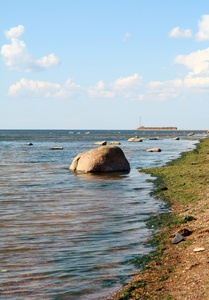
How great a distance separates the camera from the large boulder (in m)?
22.5

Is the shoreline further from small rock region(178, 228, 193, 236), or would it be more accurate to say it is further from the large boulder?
the large boulder

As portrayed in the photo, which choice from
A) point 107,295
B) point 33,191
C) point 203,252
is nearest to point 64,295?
point 107,295

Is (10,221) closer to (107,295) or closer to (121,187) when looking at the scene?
(107,295)

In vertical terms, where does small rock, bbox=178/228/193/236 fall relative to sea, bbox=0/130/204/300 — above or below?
above

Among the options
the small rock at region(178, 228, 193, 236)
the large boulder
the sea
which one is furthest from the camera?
the large boulder

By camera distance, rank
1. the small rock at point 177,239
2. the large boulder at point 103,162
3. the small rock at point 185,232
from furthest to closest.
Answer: the large boulder at point 103,162 → the small rock at point 185,232 → the small rock at point 177,239

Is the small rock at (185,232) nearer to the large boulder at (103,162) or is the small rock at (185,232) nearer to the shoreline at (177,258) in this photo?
the shoreline at (177,258)

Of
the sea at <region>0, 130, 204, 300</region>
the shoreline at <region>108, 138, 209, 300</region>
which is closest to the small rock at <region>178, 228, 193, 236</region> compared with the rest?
the shoreline at <region>108, 138, 209, 300</region>

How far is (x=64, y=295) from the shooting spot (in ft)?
18.9

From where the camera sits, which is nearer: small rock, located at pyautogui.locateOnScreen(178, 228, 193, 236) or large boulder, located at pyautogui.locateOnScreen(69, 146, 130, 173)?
small rock, located at pyautogui.locateOnScreen(178, 228, 193, 236)

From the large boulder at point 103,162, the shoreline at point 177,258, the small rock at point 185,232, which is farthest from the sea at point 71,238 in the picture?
the large boulder at point 103,162

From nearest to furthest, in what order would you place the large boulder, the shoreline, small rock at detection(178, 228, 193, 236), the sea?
the shoreline, the sea, small rock at detection(178, 228, 193, 236), the large boulder

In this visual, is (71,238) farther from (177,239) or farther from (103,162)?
(103,162)

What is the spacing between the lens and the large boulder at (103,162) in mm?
22500
